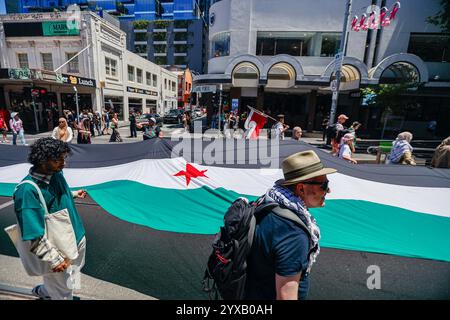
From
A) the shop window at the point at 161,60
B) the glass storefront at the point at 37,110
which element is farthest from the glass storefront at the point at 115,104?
the shop window at the point at 161,60

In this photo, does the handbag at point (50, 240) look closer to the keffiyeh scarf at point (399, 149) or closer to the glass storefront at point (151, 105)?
the keffiyeh scarf at point (399, 149)

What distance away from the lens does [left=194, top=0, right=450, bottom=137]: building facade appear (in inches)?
779

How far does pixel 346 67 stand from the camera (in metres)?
17.8

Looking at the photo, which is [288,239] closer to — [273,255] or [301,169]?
[273,255]

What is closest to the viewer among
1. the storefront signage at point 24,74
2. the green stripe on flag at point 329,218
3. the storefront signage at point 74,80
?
the green stripe on flag at point 329,218

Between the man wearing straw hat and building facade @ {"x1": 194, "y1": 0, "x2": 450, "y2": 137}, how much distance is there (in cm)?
1802

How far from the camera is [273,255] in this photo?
1440mm

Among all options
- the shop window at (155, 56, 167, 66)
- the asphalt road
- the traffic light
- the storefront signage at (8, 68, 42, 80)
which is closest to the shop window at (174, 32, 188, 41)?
the shop window at (155, 56, 167, 66)

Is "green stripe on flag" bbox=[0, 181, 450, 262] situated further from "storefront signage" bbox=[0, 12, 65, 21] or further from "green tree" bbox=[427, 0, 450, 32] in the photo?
"storefront signage" bbox=[0, 12, 65, 21]

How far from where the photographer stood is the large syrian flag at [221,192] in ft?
8.64

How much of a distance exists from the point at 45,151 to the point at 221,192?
→ 77.8 inches

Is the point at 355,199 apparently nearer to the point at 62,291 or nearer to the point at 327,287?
the point at 327,287

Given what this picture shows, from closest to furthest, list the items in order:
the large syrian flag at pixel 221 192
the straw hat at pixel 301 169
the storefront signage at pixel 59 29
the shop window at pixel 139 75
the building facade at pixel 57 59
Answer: the straw hat at pixel 301 169, the large syrian flag at pixel 221 192, the building facade at pixel 57 59, the storefront signage at pixel 59 29, the shop window at pixel 139 75

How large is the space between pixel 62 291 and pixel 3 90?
27009 mm
